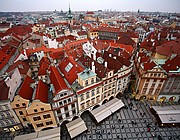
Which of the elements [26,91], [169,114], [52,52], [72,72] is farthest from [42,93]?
[169,114]

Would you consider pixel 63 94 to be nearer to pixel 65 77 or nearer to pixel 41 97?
pixel 41 97

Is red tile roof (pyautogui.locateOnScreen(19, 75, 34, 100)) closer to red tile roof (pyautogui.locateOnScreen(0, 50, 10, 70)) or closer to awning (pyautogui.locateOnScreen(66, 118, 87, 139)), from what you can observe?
awning (pyautogui.locateOnScreen(66, 118, 87, 139))

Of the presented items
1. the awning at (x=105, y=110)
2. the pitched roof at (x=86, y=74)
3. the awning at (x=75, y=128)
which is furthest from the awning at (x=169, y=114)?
the pitched roof at (x=86, y=74)

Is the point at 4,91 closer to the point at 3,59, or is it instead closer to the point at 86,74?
the point at 86,74

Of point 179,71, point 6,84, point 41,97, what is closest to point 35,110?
point 41,97

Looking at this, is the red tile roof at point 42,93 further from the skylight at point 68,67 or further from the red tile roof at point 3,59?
the red tile roof at point 3,59

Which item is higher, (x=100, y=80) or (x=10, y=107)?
(x=100, y=80)
